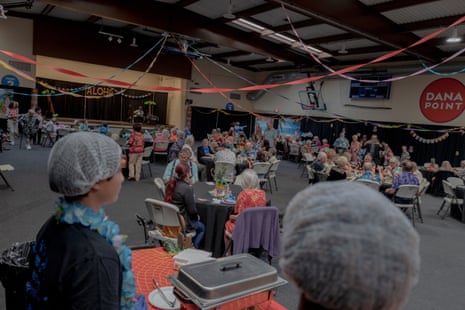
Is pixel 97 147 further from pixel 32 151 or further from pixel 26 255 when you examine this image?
pixel 32 151

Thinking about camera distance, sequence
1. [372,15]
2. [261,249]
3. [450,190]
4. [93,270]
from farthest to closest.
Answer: [372,15] < [450,190] < [261,249] < [93,270]

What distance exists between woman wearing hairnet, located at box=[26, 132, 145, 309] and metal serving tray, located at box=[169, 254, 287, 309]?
0.77 ft

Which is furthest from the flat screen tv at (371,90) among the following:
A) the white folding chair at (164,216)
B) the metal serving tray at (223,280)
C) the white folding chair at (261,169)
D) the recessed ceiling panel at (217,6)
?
the metal serving tray at (223,280)

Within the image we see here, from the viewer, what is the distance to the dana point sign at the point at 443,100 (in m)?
11.2

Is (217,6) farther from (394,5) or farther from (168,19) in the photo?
(394,5)

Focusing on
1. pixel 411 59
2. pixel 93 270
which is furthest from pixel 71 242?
pixel 411 59

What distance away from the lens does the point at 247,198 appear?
11.6 feet

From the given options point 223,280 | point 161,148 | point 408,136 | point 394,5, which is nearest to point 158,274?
point 223,280

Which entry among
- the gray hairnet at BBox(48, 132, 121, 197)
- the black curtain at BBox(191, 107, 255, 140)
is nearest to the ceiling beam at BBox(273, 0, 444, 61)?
the gray hairnet at BBox(48, 132, 121, 197)

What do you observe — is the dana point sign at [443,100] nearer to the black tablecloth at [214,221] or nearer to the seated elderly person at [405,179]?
the seated elderly person at [405,179]

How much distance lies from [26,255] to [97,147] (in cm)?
77

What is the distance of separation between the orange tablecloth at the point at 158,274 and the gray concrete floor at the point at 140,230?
1.62 m

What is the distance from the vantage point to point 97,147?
99 cm

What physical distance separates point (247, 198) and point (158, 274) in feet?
6.33
